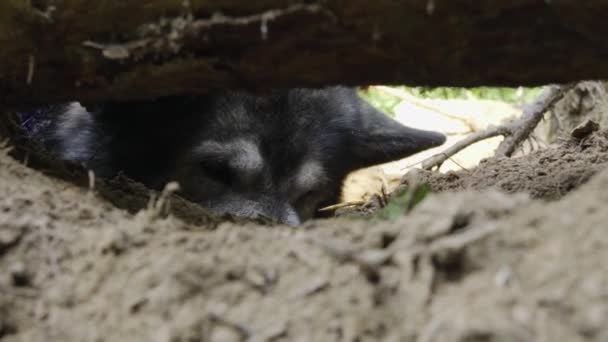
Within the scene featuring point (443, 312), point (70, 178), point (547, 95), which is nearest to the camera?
point (443, 312)

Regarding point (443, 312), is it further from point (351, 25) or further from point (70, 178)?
point (70, 178)

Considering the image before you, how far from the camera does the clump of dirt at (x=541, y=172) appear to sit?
2.25 metres

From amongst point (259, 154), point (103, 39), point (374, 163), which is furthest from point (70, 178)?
point (374, 163)

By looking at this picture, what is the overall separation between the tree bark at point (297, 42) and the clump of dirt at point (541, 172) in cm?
62

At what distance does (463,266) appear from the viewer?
1156 mm

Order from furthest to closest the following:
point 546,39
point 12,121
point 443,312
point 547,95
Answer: point 547,95 < point 12,121 < point 546,39 < point 443,312

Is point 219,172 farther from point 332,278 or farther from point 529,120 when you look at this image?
point 332,278

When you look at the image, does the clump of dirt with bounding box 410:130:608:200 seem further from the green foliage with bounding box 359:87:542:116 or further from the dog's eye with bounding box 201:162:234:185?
the green foliage with bounding box 359:87:542:116

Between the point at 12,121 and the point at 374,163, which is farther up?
the point at 12,121

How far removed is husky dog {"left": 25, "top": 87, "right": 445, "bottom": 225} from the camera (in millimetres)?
3178

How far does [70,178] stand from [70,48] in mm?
368

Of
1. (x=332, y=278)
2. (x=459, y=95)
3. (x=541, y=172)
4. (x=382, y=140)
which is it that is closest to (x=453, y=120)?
(x=459, y=95)

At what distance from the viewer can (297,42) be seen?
1604 millimetres

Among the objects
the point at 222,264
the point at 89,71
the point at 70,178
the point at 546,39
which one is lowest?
the point at 70,178
